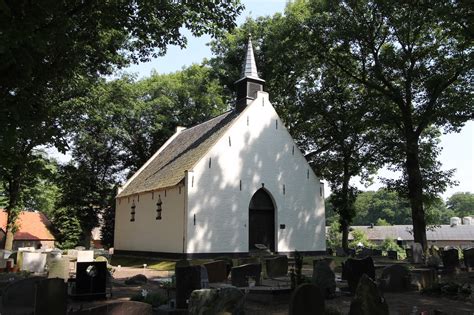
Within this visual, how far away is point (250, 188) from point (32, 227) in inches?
1422

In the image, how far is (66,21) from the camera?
425 inches

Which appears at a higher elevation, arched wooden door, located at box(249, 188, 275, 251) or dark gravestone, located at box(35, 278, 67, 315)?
arched wooden door, located at box(249, 188, 275, 251)

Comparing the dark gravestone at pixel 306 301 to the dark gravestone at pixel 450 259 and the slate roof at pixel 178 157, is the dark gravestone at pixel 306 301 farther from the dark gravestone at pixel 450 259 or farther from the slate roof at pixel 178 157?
the slate roof at pixel 178 157

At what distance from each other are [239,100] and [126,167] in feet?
71.3

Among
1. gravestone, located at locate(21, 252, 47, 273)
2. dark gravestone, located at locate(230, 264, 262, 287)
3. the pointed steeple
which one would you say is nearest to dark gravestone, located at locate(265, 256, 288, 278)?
dark gravestone, located at locate(230, 264, 262, 287)

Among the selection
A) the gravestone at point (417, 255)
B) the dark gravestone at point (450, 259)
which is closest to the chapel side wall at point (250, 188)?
the gravestone at point (417, 255)

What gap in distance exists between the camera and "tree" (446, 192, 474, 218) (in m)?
148

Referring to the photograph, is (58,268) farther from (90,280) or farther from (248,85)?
(248,85)

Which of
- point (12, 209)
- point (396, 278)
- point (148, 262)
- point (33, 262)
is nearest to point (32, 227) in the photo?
point (12, 209)

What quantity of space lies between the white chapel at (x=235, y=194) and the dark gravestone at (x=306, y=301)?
15.8 metres

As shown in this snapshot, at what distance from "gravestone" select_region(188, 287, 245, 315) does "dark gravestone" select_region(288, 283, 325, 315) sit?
98 centimetres

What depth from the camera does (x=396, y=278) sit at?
44.1ft

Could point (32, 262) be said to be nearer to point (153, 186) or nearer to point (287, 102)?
point (153, 186)

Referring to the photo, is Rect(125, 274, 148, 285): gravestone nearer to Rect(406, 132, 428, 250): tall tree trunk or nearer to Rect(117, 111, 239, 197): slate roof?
Rect(117, 111, 239, 197): slate roof
